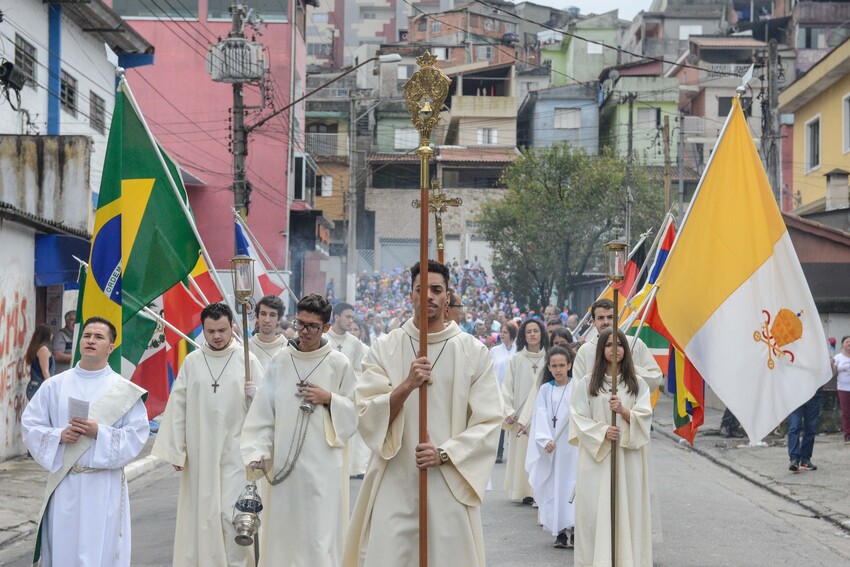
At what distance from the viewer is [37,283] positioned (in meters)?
18.0

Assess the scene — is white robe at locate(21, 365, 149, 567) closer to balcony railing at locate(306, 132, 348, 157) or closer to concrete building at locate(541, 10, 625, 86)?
balcony railing at locate(306, 132, 348, 157)

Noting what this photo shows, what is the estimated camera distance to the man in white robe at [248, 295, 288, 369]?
36.1ft

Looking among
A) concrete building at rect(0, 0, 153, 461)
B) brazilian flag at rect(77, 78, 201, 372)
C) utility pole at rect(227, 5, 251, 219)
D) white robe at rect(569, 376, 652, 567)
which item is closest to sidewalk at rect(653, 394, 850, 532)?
white robe at rect(569, 376, 652, 567)

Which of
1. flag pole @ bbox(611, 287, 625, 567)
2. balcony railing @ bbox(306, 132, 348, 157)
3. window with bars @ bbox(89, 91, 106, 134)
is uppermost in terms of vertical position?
balcony railing @ bbox(306, 132, 348, 157)

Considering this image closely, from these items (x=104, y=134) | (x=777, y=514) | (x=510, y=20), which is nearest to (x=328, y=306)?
(x=777, y=514)

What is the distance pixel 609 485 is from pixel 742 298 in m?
1.78

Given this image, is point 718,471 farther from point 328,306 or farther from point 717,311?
point 328,306

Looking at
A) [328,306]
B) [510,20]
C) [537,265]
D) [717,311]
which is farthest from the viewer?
[510,20]

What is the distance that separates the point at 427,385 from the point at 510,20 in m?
65.0

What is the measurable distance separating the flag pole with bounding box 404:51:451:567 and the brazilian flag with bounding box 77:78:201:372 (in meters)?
3.92

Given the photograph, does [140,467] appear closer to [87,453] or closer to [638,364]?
[638,364]

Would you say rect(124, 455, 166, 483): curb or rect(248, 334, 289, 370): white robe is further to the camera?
rect(124, 455, 166, 483): curb

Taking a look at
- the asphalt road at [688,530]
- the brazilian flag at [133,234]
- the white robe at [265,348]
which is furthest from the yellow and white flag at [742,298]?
the brazilian flag at [133,234]

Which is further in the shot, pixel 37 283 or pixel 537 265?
pixel 537 265
